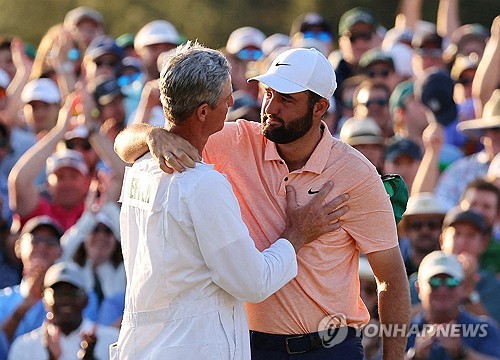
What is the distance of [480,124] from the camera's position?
387 inches

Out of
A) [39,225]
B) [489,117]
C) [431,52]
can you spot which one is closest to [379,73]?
[431,52]

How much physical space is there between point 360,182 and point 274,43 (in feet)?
25.8

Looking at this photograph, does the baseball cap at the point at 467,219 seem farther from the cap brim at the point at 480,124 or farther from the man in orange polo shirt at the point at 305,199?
the man in orange polo shirt at the point at 305,199

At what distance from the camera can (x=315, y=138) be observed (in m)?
5.72

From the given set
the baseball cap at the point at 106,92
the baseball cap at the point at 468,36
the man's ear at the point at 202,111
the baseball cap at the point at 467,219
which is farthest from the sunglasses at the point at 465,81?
the man's ear at the point at 202,111

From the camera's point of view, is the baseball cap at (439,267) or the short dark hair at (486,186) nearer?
the baseball cap at (439,267)

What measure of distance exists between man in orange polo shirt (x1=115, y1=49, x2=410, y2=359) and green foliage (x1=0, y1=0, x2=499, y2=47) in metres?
13.0

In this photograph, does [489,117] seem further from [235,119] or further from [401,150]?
[235,119]

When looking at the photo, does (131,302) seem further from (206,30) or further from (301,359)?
(206,30)

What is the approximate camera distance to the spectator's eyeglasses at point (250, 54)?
12.4 meters

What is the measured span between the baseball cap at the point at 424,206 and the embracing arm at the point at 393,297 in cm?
302

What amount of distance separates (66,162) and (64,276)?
2059 mm

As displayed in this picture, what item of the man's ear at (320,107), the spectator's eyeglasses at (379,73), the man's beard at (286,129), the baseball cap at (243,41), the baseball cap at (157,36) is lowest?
the spectator's eyeglasses at (379,73)

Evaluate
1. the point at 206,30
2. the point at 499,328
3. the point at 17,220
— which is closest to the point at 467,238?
the point at 499,328
